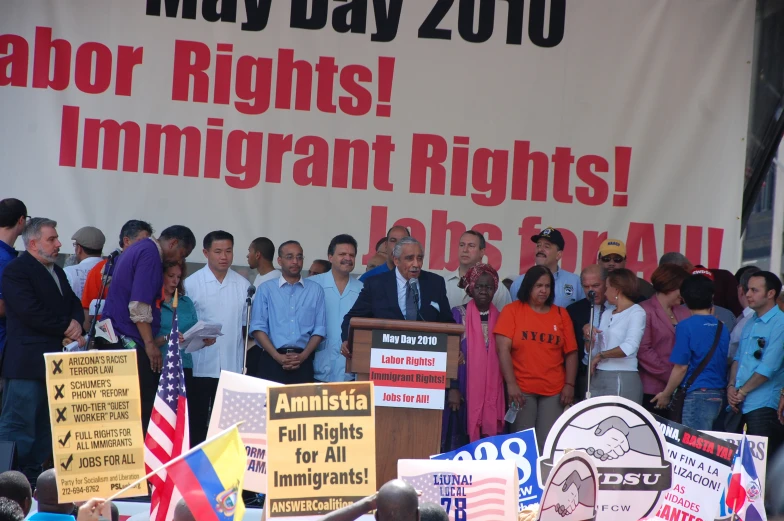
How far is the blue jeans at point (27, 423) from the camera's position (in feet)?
21.2

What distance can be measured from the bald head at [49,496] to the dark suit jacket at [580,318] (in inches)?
163

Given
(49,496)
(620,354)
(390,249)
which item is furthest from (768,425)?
(49,496)

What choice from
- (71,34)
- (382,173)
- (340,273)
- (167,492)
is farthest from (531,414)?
(71,34)

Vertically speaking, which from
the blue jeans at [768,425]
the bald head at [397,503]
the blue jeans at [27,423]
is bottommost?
the blue jeans at [27,423]

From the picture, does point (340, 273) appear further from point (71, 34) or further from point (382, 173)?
point (71, 34)

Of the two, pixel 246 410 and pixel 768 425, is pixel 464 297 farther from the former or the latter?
pixel 246 410

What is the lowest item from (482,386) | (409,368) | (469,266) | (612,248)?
(482,386)

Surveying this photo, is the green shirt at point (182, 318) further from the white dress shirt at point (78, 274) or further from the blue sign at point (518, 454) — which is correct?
the blue sign at point (518, 454)

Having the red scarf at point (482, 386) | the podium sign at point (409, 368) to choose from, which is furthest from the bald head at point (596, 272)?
the podium sign at point (409, 368)

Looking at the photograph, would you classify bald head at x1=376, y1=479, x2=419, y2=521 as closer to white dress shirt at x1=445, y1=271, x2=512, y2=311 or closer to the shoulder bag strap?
the shoulder bag strap

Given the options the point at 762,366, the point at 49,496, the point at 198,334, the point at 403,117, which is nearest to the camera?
the point at 49,496

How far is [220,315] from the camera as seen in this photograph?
293 inches

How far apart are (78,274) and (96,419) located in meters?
3.60

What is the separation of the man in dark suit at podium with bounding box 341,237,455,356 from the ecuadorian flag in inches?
131
